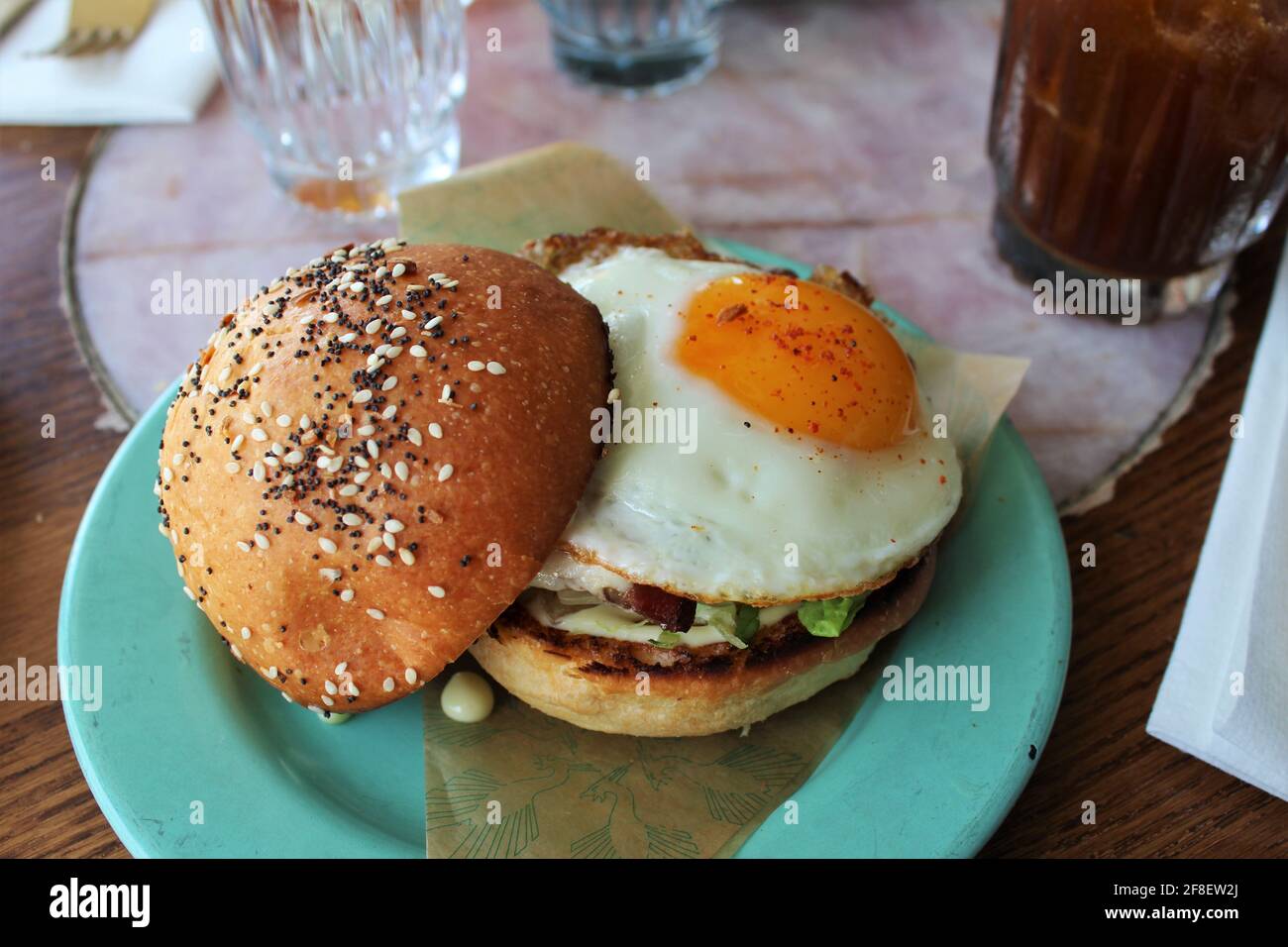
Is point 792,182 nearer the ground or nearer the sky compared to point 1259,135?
nearer the ground

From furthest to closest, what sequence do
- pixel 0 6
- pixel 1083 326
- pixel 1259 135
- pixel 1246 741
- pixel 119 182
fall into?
pixel 0 6 → pixel 119 182 → pixel 1083 326 → pixel 1259 135 → pixel 1246 741

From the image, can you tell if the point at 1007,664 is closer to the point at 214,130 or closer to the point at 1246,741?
the point at 1246,741

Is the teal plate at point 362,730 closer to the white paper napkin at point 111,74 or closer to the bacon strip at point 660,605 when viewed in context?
the bacon strip at point 660,605

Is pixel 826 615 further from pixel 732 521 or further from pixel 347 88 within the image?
pixel 347 88

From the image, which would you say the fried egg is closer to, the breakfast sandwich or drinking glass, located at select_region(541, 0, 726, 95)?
the breakfast sandwich

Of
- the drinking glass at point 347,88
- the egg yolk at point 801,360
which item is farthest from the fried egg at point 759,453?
the drinking glass at point 347,88
